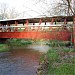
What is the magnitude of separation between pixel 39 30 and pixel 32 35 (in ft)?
3.51

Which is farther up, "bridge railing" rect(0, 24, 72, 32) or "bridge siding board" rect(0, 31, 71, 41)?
"bridge railing" rect(0, 24, 72, 32)

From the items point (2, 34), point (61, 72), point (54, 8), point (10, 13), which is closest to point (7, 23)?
point (2, 34)

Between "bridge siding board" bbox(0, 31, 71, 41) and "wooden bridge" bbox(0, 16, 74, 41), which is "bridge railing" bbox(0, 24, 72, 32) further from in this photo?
"bridge siding board" bbox(0, 31, 71, 41)

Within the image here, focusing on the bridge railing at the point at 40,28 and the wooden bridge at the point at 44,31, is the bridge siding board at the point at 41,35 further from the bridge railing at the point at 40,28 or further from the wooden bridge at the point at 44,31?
the bridge railing at the point at 40,28

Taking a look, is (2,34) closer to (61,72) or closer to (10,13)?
(61,72)

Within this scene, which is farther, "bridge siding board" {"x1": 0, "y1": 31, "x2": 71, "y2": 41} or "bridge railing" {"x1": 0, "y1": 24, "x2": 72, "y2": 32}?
"bridge siding board" {"x1": 0, "y1": 31, "x2": 71, "y2": 41}

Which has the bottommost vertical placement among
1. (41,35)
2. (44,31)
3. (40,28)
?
(41,35)

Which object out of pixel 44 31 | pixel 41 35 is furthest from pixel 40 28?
pixel 41 35

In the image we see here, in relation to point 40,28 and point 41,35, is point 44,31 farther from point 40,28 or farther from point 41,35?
point 40,28

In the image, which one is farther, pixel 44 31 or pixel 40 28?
pixel 40 28

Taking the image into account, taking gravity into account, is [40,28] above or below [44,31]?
above

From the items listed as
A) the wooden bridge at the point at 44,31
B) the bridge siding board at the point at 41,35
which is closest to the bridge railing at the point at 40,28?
the wooden bridge at the point at 44,31

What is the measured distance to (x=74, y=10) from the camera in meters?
16.8

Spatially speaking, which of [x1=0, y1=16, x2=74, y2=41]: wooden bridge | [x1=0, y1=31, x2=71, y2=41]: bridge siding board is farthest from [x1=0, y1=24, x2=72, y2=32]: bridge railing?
[x1=0, y1=31, x2=71, y2=41]: bridge siding board
